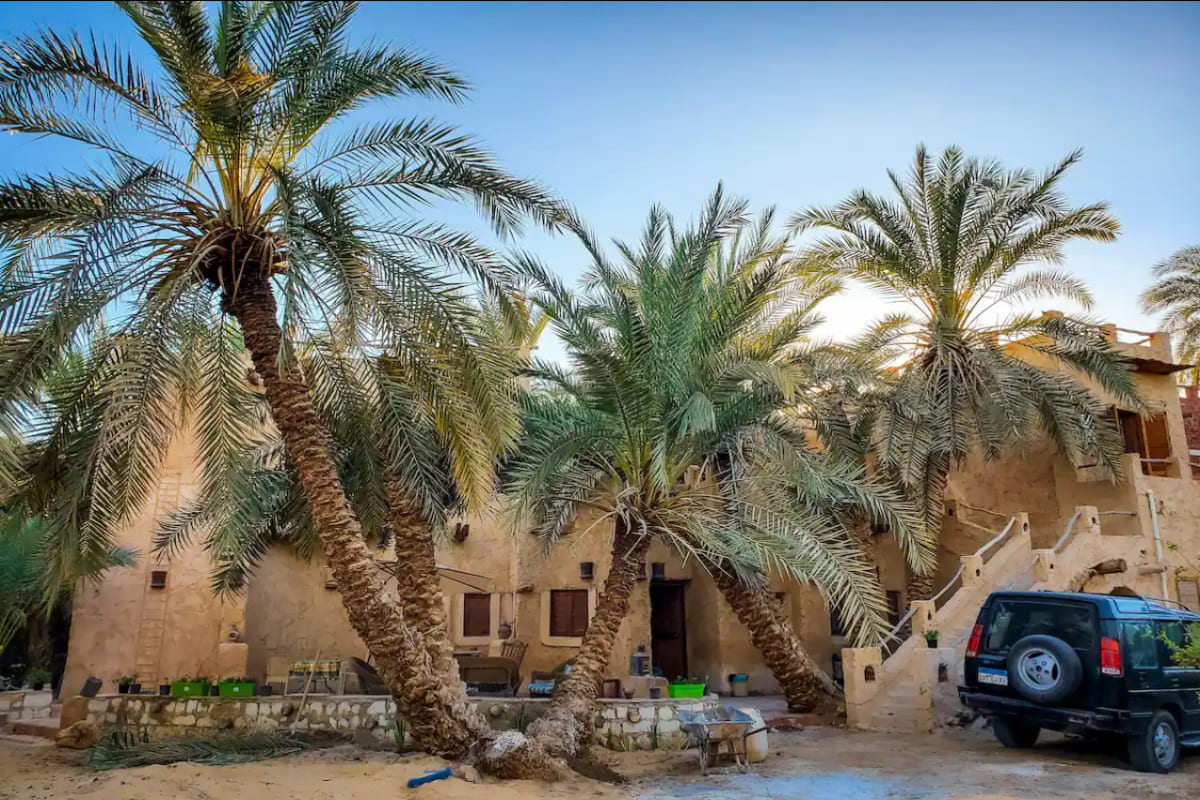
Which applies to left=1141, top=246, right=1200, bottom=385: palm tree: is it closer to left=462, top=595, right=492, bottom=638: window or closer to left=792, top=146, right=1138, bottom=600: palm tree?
left=792, top=146, right=1138, bottom=600: palm tree

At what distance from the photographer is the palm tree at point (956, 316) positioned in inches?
648

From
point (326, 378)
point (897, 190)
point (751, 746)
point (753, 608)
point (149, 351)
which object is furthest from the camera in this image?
point (897, 190)

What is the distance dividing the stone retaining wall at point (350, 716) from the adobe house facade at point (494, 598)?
440cm

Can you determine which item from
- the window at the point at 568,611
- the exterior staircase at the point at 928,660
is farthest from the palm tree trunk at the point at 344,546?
the window at the point at 568,611

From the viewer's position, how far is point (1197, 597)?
19.2 metres

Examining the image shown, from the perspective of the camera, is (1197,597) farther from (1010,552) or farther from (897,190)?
(897,190)

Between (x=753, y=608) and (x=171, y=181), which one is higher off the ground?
(x=171, y=181)

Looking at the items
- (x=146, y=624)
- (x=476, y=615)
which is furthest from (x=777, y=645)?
(x=146, y=624)

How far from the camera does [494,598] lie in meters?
18.8

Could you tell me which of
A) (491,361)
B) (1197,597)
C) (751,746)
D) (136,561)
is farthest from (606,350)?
(1197,597)

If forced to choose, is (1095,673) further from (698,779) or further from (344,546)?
(344,546)

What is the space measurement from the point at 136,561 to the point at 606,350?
42.7ft

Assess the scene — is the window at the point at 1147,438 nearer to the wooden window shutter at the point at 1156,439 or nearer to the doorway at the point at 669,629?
the wooden window shutter at the point at 1156,439

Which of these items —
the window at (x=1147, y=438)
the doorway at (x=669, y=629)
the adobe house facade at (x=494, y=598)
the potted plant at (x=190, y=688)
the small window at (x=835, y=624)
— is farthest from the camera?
the small window at (x=835, y=624)
